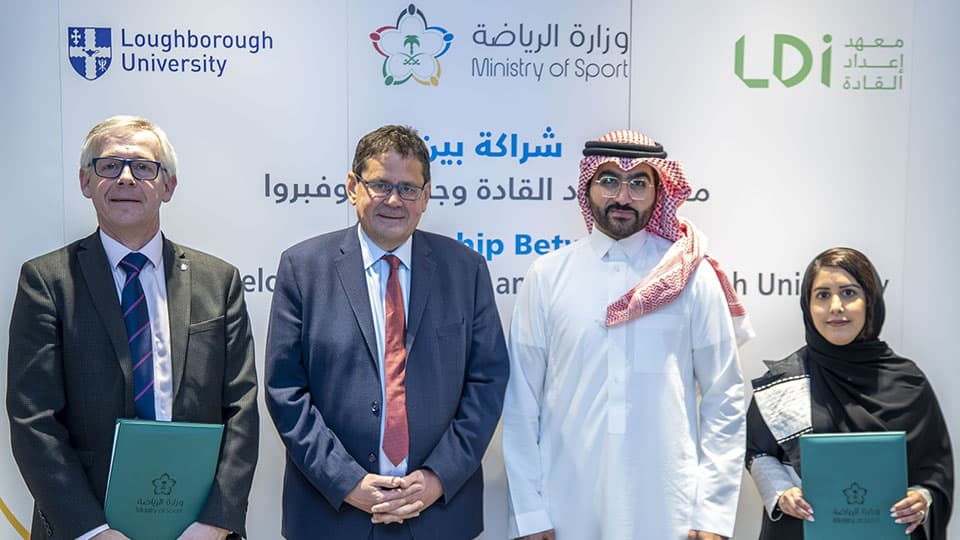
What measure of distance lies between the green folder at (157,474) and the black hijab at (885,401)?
210 cm

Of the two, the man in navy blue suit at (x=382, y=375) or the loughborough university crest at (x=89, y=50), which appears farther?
the loughborough university crest at (x=89, y=50)

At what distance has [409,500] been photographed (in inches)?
104

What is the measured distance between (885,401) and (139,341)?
8.26ft

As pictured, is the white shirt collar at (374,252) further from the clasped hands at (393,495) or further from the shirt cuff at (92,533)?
the shirt cuff at (92,533)

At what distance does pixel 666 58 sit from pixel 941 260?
1.42 meters

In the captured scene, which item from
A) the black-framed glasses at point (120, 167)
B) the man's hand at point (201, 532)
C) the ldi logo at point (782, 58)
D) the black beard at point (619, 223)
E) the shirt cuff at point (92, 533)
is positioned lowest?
the man's hand at point (201, 532)

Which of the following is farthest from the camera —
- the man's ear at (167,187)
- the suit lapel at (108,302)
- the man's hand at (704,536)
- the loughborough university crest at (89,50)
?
the loughborough university crest at (89,50)

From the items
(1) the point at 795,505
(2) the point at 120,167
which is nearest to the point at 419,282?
(2) the point at 120,167

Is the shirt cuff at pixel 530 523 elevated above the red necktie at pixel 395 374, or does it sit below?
below

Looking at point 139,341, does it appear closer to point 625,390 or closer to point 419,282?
point 419,282

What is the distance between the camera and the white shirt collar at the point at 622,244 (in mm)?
3000

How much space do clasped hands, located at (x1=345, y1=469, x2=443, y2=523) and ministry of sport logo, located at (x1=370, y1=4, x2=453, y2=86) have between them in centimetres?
162

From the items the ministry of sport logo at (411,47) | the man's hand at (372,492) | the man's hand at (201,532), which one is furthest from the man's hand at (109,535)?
the ministry of sport logo at (411,47)

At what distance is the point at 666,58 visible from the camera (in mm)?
3473
